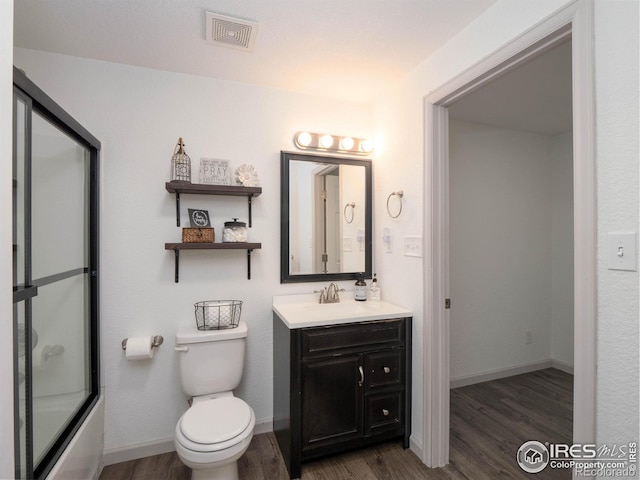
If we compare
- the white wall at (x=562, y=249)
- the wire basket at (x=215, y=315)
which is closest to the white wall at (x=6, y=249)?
the wire basket at (x=215, y=315)

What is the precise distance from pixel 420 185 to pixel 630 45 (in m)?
1.06

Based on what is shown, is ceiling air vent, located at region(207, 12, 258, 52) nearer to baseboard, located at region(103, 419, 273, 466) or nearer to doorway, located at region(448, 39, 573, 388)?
doorway, located at region(448, 39, 573, 388)

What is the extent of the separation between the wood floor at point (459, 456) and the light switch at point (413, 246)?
1217mm

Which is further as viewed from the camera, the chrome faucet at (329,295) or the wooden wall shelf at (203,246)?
the chrome faucet at (329,295)

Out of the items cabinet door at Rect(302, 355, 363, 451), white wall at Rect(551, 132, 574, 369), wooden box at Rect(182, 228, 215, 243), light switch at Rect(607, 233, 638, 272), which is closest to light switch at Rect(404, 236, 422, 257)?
cabinet door at Rect(302, 355, 363, 451)

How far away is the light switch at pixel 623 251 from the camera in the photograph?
0.98 meters

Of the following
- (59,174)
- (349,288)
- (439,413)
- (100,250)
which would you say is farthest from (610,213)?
(100,250)

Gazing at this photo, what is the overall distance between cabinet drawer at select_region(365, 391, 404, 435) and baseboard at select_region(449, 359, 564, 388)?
43.2 inches

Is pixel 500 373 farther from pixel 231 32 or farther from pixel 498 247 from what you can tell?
pixel 231 32

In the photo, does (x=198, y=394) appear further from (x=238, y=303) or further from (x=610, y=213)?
(x=610, y=213)

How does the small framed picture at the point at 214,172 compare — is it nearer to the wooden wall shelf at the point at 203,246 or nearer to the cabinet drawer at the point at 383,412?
the wooden wall shelf at the point at 203,246

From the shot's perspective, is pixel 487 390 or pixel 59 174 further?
pixel 487 390

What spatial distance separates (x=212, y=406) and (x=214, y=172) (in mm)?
1400

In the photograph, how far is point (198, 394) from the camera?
1913mm
